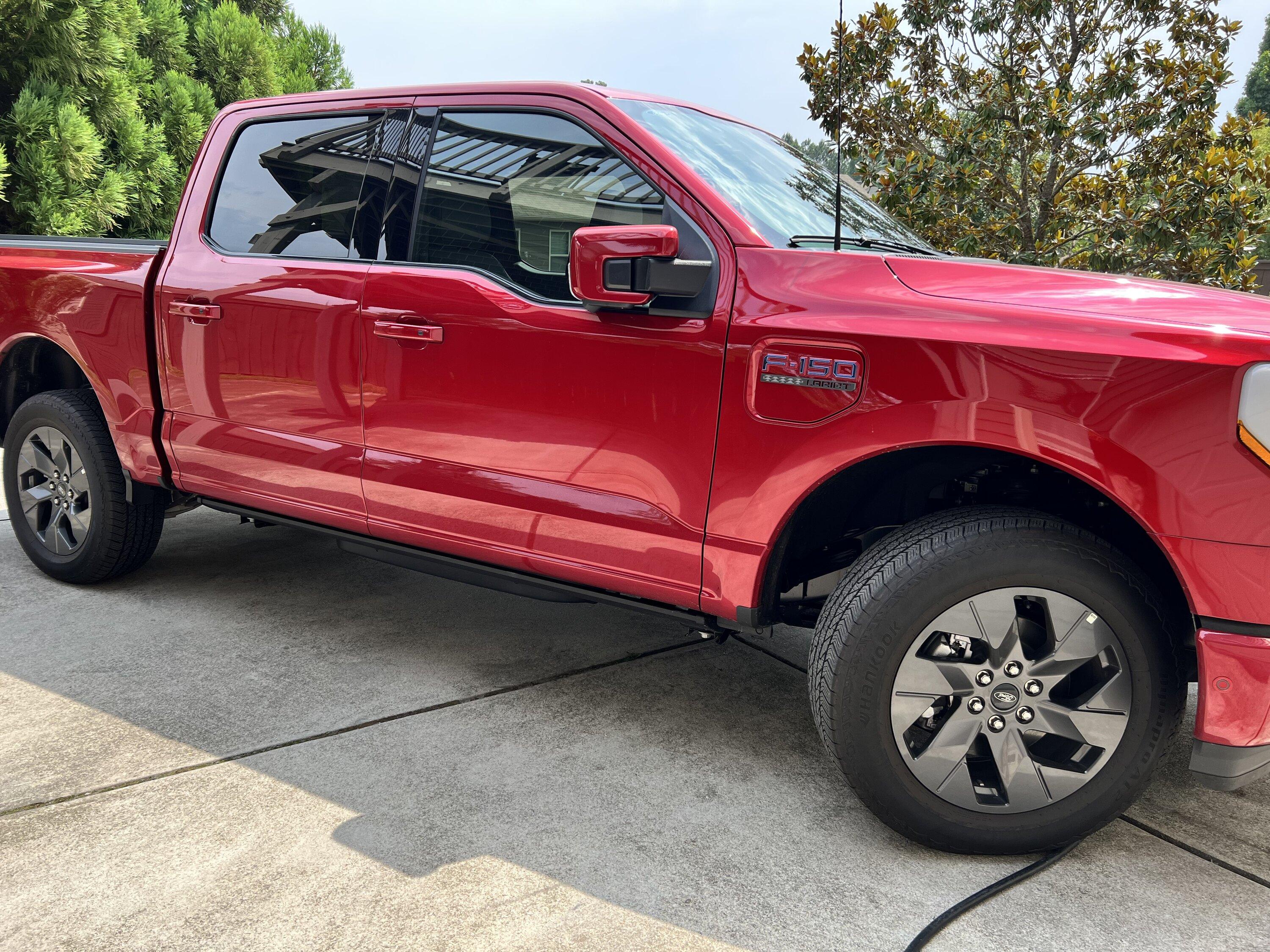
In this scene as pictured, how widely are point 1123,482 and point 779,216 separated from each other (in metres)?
1.19

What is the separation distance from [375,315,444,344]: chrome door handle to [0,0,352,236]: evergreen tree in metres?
9.95

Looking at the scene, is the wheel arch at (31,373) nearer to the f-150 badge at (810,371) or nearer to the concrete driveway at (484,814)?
the concrete driveway at (484,814)

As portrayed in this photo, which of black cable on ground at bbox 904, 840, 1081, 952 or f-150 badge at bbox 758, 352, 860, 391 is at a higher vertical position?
f-150 badge at bbox 758, 352, 860, 391

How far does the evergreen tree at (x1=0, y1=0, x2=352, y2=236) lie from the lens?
11.6m

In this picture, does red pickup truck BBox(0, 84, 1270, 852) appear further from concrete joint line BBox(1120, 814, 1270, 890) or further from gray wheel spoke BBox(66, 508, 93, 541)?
gray wheel spoke BBox(66, 508, 93, 541)

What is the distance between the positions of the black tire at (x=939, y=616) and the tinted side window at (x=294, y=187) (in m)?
2.06

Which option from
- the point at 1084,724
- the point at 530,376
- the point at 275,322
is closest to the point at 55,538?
the point at 275,322

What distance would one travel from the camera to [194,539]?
17.0 ft

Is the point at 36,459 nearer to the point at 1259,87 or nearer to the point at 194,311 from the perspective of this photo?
the point at 194,311

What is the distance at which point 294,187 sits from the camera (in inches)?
141

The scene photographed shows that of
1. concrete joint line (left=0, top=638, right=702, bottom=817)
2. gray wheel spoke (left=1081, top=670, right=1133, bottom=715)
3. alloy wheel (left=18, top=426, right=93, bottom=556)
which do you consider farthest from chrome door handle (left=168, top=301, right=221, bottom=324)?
gray wheel spoke (left=1081, top=670, right=1133, bottom=715)

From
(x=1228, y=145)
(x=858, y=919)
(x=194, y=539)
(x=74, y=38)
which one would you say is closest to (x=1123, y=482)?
(x=858, y=919)

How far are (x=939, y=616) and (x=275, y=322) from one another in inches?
93.1

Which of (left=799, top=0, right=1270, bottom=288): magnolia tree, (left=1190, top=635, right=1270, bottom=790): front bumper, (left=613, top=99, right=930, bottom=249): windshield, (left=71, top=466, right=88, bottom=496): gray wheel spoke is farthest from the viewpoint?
(left=799, top=0, right=1270, bottom=288): magnolia tree
